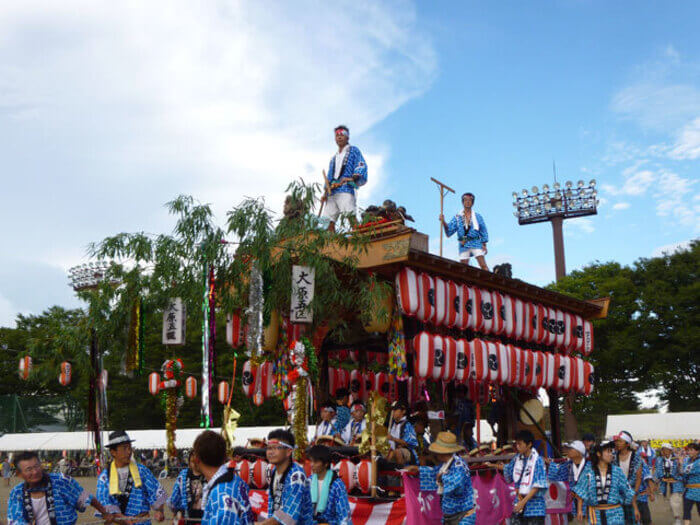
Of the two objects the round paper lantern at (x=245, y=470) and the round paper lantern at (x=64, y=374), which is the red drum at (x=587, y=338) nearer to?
the round paper lantern at (x=245, y=470)

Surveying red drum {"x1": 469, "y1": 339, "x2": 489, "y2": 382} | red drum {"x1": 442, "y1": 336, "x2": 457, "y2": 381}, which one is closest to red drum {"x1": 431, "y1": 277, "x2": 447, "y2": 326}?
red drum {"x1": 442, "y1": 336, "x2": 457, "y2": 381}

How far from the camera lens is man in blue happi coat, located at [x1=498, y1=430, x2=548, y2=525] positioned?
24.8 feet

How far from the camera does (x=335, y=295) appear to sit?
A: 35.7 ft

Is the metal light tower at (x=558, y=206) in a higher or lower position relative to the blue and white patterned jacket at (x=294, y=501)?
higher

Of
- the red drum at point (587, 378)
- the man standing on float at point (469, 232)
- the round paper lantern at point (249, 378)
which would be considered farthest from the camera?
the red drum at point (587, 378)

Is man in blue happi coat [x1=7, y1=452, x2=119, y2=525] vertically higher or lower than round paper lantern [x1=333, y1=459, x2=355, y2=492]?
higher

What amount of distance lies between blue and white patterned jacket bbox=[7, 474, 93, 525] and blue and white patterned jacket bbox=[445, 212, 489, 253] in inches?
408

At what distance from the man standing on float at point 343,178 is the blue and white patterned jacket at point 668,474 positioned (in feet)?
25.0

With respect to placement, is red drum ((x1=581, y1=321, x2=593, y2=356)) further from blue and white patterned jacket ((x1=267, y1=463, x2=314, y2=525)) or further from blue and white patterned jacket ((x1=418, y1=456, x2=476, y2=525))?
blue and white patterned jacket ((x1=267, y1=463, x2=314, y2=525))

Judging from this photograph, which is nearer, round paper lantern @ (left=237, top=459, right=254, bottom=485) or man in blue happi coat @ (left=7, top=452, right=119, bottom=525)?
man in blue happi coat @ (left=7, top=452, right=119, bottom=525)

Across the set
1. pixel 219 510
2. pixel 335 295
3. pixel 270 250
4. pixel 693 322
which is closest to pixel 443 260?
pixel 335 295

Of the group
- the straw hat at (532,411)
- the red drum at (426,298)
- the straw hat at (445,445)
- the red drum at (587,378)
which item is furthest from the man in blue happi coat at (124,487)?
the red drum at (587,378)

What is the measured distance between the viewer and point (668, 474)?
17.5 meters

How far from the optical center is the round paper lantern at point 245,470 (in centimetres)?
998
